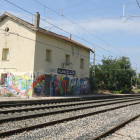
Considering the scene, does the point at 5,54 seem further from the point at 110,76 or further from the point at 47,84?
the point at 110,76

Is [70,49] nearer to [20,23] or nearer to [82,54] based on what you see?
[82,54]

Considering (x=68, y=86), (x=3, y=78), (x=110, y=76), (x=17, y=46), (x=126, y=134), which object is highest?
(x=17, y=46)

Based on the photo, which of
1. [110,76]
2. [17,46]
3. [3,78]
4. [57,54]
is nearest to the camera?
[17,46]

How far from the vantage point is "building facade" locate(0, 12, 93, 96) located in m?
19.4

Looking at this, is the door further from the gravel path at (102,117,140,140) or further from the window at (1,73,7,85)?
the gravel path at (102,117,140,140)

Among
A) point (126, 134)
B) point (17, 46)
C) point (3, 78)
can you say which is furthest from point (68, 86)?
point (126, 134)

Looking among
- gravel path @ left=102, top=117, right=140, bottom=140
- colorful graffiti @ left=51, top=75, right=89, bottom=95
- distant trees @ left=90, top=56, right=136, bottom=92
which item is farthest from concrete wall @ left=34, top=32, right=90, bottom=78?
gravel path @ left=102, top=117, right=140, bottom=140

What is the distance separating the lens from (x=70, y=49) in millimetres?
24812

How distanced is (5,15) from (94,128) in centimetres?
1891

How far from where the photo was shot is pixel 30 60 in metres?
19.4

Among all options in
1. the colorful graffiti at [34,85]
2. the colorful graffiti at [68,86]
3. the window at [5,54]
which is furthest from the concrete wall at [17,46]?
the colorful graffiti at [68,86]

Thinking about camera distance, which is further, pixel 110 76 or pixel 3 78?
pixel 110 76

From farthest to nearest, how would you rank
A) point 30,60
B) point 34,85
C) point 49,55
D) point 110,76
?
1. point 110,76
2. point 49,55
3. point 30,60
4. point 34,85

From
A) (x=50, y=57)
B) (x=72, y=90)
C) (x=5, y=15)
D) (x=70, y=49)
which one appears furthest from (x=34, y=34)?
(x=72, y=90)
